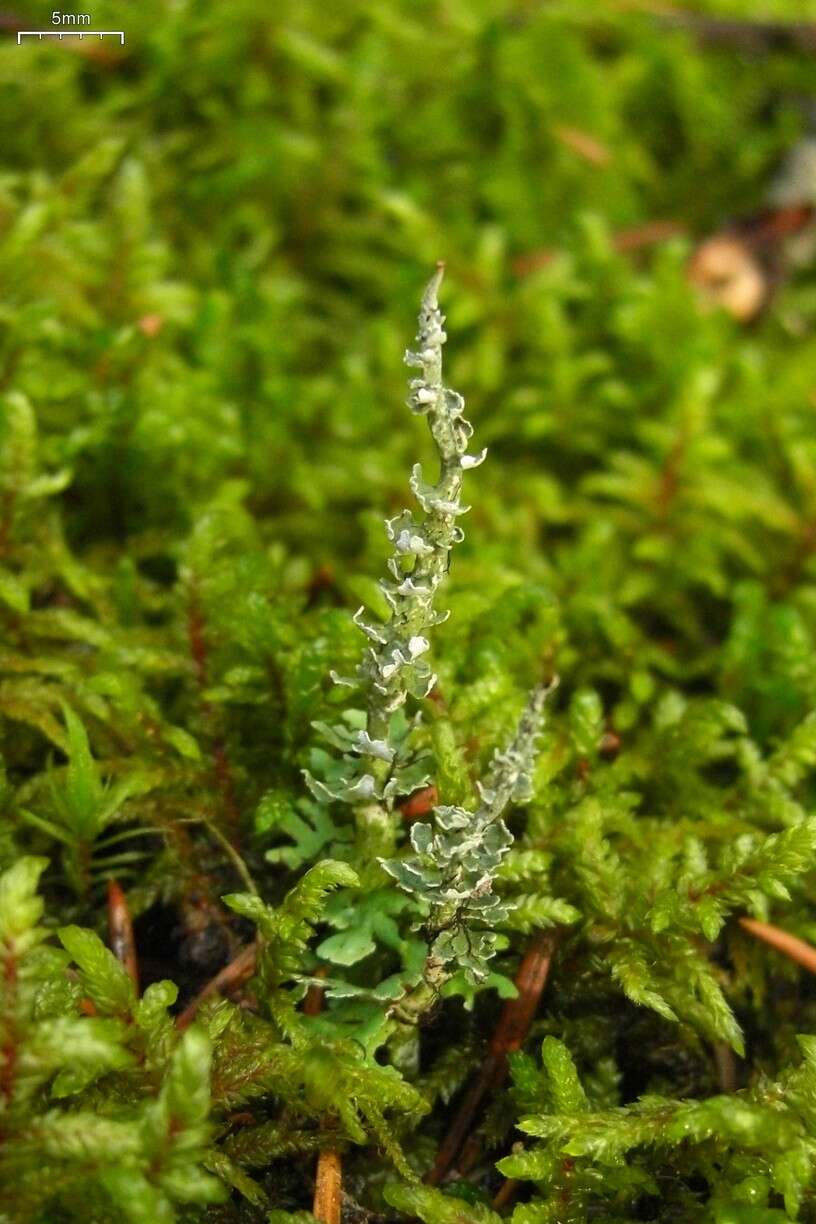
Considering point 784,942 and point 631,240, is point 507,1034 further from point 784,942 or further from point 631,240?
point 631,240

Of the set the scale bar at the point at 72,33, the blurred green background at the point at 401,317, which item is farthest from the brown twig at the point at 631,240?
the scale bar at the point at 72,33

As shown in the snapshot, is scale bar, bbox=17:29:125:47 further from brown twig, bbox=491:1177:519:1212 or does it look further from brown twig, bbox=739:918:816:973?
brown twig, bbox=491:1177:519:1212

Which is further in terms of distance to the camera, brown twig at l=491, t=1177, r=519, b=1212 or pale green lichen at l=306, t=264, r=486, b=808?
brown twig at l=491, t=1177, r=519, b=1212

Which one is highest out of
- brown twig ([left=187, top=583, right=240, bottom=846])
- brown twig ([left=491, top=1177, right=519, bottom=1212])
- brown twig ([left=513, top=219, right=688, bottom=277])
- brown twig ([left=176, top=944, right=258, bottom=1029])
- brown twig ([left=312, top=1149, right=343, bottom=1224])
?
brown twig ([left=513, top=219, right=688, bottom=277])

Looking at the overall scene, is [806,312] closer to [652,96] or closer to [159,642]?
[652,96]

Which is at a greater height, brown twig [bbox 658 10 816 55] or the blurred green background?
brown twig [bbox 658 10 816 55]

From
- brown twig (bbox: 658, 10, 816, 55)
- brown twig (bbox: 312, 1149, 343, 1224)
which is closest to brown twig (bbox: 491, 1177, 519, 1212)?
brown twig (bbox: 312, 1149, 343, 1224)
